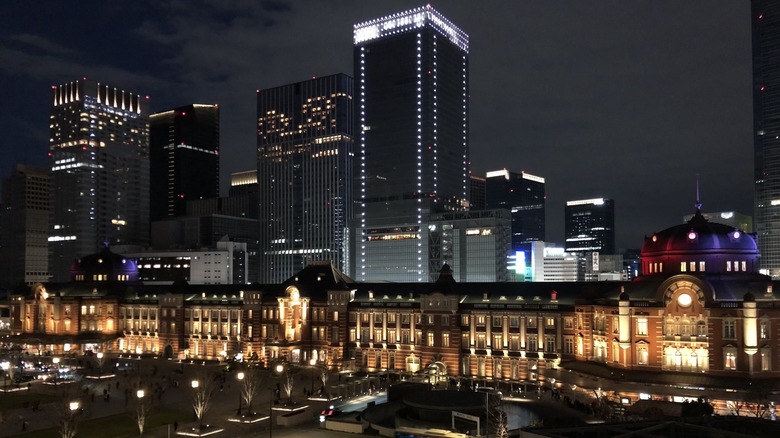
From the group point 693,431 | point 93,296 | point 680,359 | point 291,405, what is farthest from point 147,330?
point 693,431

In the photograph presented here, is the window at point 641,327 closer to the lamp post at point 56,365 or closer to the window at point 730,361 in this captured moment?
the window at point 730,361

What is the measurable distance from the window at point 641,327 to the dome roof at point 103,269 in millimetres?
104865

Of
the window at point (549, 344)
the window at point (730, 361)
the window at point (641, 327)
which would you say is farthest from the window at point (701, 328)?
the window at point (549, 344)

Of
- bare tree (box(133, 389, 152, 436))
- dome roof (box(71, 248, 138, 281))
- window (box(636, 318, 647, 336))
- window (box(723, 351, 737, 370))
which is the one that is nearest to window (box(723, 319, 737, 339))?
window (box(723, 351, 737, 370))

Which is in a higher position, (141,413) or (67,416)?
(67,416)

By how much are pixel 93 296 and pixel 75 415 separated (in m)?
74.4

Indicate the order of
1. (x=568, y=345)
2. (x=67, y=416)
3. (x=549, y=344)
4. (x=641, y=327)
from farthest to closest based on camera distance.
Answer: (x=549, y=344), (x=568, y=345), (x=641, y=327), (x=67, y=416)

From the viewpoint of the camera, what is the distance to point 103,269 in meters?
143

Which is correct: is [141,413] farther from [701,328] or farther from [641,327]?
[701,328]

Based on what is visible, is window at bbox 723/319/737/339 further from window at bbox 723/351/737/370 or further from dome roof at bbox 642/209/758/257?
dome roof at bbox 642/209/758/257

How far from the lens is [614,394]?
7650cm

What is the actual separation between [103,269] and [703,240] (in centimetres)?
11256

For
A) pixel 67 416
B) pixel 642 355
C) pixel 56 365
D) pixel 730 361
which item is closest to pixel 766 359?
pixel 730 361

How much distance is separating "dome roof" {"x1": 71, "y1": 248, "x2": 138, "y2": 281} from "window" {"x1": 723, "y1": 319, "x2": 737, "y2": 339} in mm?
113813
